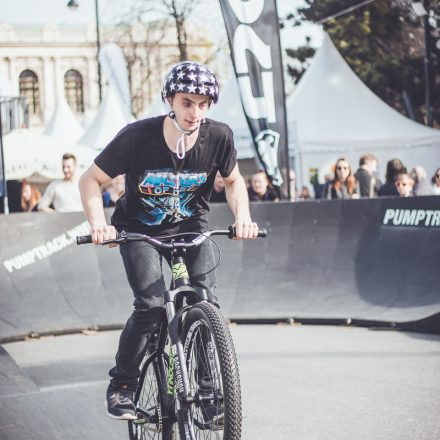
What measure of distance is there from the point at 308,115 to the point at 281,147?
10229 mm

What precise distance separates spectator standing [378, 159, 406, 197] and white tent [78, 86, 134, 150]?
1577cm

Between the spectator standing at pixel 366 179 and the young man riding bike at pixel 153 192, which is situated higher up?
the young man riding bike at pixel 153 192

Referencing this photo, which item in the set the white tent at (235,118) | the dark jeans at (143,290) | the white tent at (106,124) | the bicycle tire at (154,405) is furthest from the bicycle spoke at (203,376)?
the white tent at (106,124)

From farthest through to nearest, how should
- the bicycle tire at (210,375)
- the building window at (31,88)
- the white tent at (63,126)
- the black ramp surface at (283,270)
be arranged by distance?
the building window at (31,88)
the white tent at (63,126)
the black ramp surface at (283,270)
the bicycle tire at (210,375)

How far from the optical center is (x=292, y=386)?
6.34m

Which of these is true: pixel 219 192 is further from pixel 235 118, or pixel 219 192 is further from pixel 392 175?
pixel 235 118

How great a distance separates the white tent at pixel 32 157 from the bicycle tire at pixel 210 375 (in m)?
17.8

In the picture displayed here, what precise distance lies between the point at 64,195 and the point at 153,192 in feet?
23.5

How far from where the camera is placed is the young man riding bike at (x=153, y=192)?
174 inches

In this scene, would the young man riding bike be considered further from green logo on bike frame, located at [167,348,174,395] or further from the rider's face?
green logo on bike frame, located at [167,348,174,395]

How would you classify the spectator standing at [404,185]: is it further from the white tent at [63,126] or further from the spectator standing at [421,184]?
the white tent at [63,126]

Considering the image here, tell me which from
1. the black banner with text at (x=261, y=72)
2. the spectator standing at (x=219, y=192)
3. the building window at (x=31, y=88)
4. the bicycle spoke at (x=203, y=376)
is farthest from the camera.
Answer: the building window at (x=31, y=88)

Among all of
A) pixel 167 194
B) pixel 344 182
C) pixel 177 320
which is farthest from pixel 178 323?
pixel 344 182

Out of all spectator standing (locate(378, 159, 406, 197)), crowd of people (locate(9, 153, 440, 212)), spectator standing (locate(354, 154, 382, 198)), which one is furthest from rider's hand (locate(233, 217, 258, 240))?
spectator standing (locate(354, 154, 382, 198))
